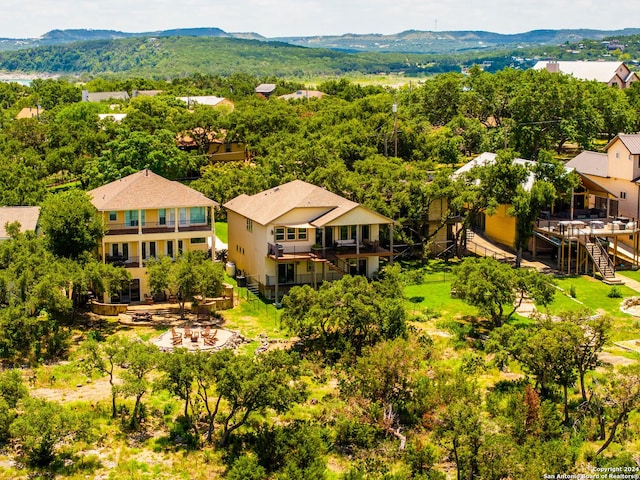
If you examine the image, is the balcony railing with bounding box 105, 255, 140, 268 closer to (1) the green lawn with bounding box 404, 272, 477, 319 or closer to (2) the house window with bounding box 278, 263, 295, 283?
(2) the house window with bounding box 278, 263, 295, 283

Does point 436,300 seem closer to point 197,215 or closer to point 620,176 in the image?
point 197,215

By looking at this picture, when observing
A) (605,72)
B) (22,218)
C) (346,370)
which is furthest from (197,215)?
(605,72)

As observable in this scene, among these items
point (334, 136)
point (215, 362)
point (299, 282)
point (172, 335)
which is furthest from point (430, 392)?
point (334, 136)

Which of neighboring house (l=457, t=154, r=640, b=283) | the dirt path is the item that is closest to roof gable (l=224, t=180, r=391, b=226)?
neighboring house (l=457, t=154, r=640, b=283)

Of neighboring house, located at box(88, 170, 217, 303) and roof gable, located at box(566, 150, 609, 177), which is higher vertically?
roof gable, located at box(566, 150, 609, 177)

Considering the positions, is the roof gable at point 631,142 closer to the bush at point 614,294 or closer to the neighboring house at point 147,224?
the bush at point 614,294

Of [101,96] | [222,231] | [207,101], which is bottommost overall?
[222,231]
